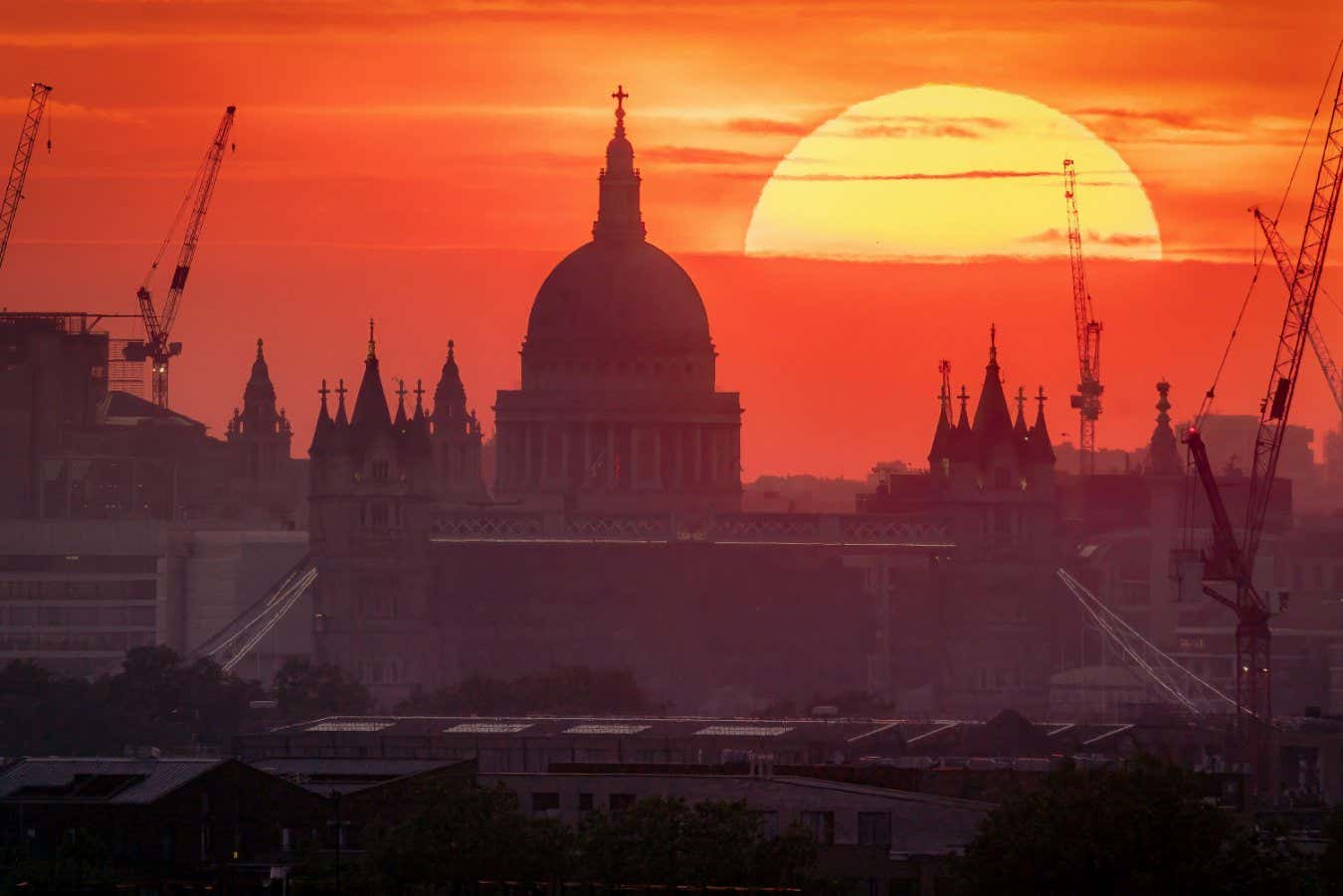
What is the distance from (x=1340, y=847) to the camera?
17200cm

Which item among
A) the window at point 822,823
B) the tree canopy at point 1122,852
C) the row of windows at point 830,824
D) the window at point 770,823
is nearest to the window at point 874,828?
the row of windows at point 830,824

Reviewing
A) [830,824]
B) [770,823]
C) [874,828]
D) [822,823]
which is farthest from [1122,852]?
[770,823]

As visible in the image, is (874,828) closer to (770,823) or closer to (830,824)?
(830,824)

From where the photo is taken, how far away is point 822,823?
7106 inches

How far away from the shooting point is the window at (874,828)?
17875 cm

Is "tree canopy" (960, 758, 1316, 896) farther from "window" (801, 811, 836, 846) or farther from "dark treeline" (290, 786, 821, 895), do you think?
"window" (801, 811, 836, 846)

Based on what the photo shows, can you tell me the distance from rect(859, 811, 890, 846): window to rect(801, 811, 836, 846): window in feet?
2.86

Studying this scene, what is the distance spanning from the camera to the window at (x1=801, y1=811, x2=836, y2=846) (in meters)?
179

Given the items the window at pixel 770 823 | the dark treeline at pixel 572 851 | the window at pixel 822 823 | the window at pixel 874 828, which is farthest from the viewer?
the window at pixel 770 823

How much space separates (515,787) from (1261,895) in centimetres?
3713

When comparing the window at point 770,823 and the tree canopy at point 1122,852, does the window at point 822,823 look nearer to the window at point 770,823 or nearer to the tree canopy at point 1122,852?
the window at point 770,823

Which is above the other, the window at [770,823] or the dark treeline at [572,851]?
the window at [770,823]

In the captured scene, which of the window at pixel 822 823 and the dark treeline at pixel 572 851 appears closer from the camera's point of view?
the dark treeline at pixel 572 851

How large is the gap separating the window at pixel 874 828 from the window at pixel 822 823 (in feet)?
2.86
